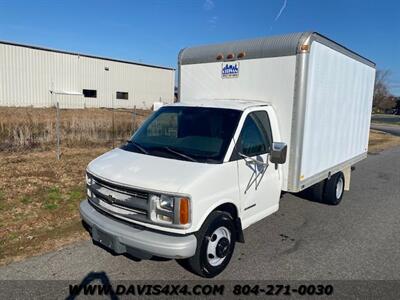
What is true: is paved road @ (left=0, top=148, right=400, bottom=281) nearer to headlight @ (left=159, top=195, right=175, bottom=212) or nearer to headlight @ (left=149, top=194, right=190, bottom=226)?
headlight @ (left=149, top=194, right=190, bottom=226)

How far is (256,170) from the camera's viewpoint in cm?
417

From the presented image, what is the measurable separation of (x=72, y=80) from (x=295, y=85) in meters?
33.9

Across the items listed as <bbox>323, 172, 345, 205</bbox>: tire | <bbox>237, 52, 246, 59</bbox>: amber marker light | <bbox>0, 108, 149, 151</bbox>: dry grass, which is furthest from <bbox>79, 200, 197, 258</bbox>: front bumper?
<bbox>0, 108, 149, 151</bbox>: dry grass

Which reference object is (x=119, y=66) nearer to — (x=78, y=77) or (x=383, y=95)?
(x=78, y=77)

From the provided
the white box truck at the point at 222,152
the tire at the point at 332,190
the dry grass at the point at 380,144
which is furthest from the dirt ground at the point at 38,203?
the dry grass at the point at 380,144

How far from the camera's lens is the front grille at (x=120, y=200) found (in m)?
3.36

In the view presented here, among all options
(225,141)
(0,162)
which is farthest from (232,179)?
(0,162)

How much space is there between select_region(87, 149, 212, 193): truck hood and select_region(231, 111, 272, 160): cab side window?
0.62 m

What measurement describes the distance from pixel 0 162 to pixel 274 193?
739 centimetres

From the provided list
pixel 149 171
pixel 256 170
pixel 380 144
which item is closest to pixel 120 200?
pixel 149 171

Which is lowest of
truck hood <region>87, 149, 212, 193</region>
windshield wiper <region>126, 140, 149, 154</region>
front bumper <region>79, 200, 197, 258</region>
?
front bumper <region>79, 200, 197, 258</region>

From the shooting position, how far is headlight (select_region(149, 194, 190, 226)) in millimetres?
3180

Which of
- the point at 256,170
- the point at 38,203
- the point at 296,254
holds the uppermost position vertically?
the point at 256,170

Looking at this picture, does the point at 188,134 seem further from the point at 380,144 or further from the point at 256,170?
the point at 380,144
